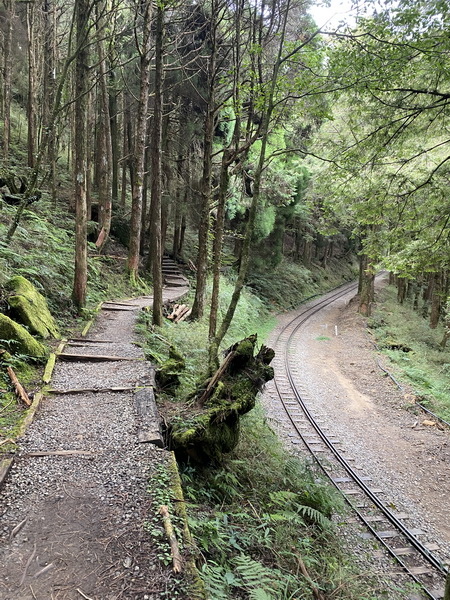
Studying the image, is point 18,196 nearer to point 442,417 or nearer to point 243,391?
point 243,391

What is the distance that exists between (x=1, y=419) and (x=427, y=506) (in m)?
8.38

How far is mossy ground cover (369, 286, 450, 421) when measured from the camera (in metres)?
12.7

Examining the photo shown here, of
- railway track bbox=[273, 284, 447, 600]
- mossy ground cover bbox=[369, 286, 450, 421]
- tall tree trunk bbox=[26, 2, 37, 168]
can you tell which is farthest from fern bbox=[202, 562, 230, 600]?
tall tree trunk bbox=[26, 2, 37, 168]

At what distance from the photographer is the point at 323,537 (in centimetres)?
551

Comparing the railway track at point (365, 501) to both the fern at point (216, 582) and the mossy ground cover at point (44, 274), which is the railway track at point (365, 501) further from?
the mossy ground cover at point (44, 274)

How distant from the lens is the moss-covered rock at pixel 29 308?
7.23 meters

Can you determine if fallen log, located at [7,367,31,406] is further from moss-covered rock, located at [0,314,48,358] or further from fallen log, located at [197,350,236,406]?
fallen log, located at [197,350,236,406]

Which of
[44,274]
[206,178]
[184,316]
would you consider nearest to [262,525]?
[44,274]

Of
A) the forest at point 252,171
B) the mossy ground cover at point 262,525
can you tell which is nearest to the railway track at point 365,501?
the mossy ground cover at point 262,525

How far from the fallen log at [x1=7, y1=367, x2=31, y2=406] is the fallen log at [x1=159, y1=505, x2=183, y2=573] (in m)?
2.98

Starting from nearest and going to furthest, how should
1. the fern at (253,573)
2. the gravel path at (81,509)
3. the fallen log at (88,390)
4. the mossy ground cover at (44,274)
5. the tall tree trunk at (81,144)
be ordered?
1. the gravel path at (81,509)
2. the fern at (253,573)
3. the mossy ground cover at (44,274)
4. the fallen log at (88,390)
5. the tall tree trunk at (81,144)

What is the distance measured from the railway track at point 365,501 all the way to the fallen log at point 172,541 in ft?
16.1

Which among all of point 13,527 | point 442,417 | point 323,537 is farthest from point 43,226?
point 442,417

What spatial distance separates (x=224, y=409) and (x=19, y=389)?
316 centimetres
